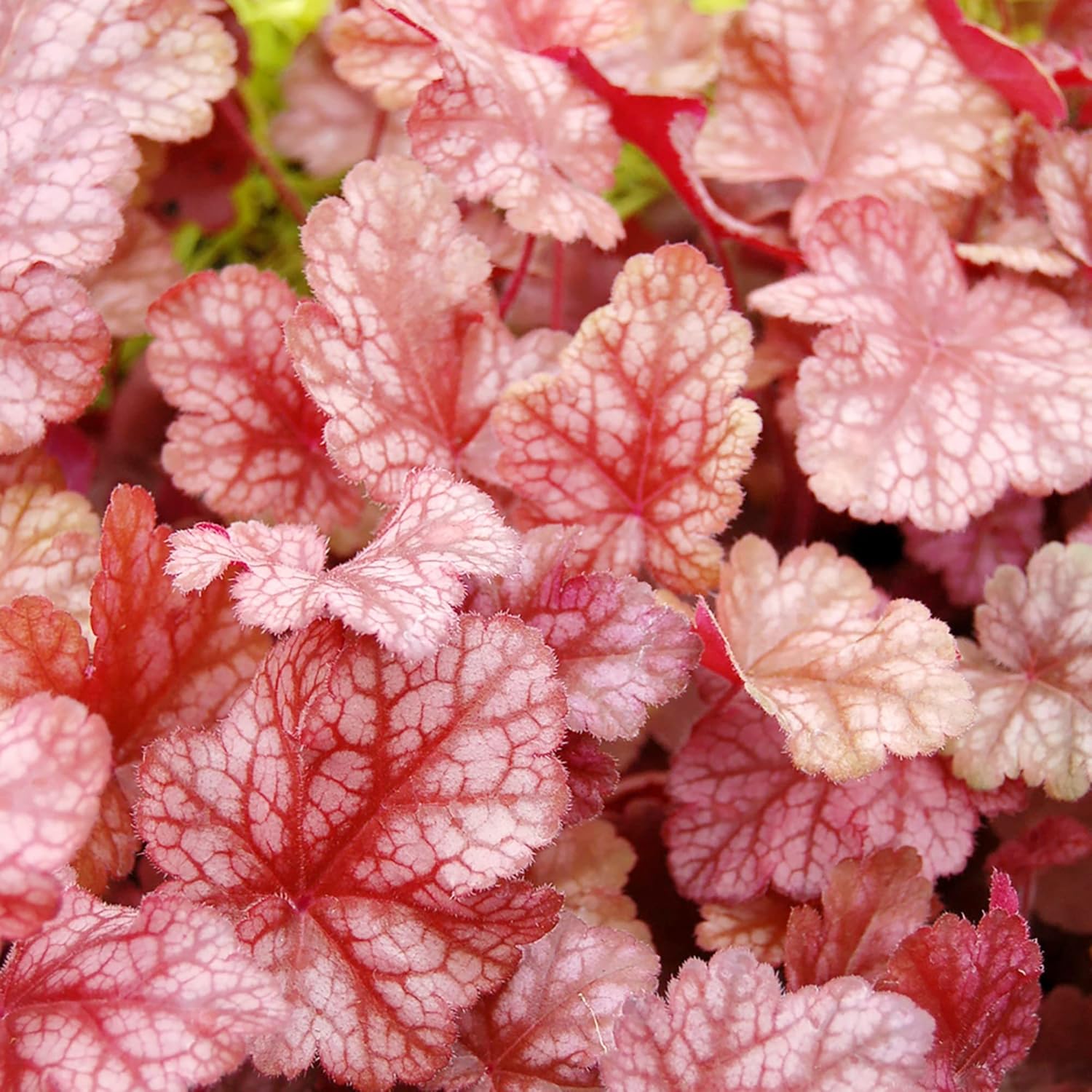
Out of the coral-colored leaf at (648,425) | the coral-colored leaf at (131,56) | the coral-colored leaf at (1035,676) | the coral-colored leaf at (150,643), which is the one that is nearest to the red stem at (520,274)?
the coral-colored leaf at (648,425)

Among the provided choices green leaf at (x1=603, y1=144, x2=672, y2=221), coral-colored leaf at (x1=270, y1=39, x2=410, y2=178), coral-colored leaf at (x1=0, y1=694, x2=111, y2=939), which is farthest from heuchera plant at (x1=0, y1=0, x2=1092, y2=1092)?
green leaf at (x1=603, y1=144, x2=672, y2=221)

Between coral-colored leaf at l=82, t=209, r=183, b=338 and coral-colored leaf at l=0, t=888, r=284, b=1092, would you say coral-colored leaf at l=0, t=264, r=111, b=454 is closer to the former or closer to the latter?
coral-colored leaf at l=82, t=209, r=183, b=338

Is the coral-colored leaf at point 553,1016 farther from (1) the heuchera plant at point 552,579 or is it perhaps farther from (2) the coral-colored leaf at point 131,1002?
(2) the coral-colored leaf at point 131,1002

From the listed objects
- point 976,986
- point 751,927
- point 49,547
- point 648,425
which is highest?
point 648,425

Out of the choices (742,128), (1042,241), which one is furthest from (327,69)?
(1042,241)

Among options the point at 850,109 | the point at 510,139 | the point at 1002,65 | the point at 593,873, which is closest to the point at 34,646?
the point at 593,873

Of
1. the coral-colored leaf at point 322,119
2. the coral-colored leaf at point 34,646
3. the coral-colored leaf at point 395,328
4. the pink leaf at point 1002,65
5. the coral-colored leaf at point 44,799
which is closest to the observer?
the coral-colored leaf at point 44,799

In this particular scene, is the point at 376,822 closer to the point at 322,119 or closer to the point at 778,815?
the point at 778,815
